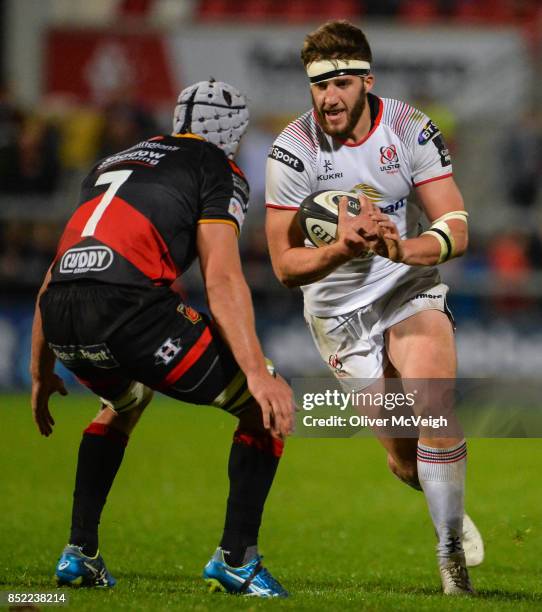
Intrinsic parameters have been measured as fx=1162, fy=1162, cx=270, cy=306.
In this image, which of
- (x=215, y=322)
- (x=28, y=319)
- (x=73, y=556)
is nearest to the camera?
(x=215, y=322)

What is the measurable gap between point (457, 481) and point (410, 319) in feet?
2.94

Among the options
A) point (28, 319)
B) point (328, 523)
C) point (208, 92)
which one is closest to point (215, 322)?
point (208, 92)

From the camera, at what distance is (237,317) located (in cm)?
493

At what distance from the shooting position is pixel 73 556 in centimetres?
534

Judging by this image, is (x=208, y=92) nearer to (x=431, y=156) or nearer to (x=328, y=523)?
(x=431, y=156)

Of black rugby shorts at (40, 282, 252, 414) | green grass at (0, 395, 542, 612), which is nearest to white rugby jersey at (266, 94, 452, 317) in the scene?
black rugby shorts at (40, 282, 252, 414)

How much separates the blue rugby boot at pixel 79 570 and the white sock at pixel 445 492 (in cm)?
156

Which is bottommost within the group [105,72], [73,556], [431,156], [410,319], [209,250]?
[73,556]

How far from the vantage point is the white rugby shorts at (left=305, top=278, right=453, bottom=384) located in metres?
6.04

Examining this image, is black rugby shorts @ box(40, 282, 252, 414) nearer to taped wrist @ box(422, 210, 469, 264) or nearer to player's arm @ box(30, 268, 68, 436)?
player's arm @ box(30, 268, 68, 436)

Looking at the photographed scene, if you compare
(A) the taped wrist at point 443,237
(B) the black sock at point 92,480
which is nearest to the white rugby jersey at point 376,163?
(A) the taped wrist at point 443,237

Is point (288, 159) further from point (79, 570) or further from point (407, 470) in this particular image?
point (79, 570)

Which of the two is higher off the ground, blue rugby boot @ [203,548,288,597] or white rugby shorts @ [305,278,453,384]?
white rugby shorts @ [305,278,453,384]

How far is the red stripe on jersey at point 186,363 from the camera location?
16.3 feet
